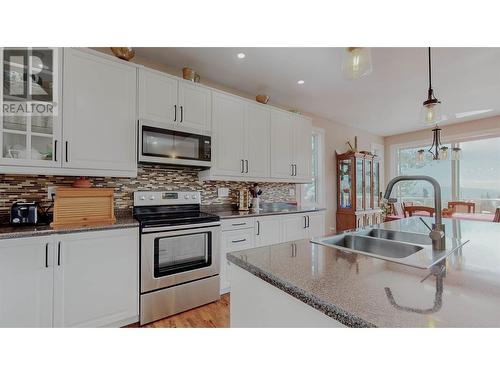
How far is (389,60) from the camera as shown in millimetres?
2537

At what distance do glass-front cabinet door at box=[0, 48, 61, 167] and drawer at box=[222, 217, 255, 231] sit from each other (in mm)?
1512

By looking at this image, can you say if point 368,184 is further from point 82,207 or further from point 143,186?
point 82,207

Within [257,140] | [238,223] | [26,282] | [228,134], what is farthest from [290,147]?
[26,282]

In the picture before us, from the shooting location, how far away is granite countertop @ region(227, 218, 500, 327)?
530 millimetres

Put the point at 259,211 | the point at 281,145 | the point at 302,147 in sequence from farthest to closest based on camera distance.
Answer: the point at 302,147 < the point at 281,145 < the point at 259,211

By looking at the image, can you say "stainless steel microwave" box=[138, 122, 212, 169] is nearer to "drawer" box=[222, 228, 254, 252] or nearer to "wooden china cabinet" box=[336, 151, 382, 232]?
"drawer" box=[222, 228, 254, 252]

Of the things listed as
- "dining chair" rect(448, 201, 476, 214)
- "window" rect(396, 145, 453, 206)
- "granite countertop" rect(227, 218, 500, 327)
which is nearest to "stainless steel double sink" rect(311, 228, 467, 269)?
"granite countertop" rect(227, 218, 500, 327)

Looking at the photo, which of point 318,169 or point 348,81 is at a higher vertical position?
point 348,81

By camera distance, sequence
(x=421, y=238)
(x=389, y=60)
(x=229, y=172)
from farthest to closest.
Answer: (x=229, y=172), (x=389, y=60), (x=421, y=238)

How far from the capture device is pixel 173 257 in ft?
6.85

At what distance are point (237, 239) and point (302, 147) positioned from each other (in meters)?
1.84
